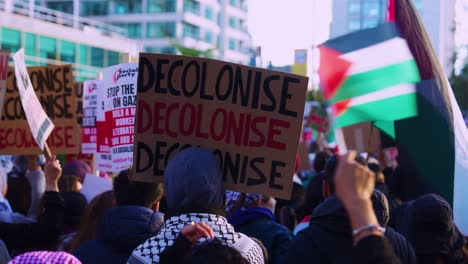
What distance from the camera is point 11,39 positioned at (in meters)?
33.4

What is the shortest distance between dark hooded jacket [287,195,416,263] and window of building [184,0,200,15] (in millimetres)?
81617

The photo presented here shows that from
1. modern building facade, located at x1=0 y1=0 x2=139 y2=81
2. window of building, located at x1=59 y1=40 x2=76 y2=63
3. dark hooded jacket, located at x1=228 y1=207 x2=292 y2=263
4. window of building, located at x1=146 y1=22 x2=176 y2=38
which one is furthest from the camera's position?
window of building, located at x1=146 y1=22 x2=176 y2=38

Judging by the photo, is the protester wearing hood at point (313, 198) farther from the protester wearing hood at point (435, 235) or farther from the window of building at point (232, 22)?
the window of building at point (232, 22)

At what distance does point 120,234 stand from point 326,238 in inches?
45.0

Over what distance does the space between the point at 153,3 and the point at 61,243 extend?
79359mm

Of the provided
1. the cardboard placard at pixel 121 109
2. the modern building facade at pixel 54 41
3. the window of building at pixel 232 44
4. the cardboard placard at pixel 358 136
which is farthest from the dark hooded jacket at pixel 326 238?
the window of building at pixel 232 44

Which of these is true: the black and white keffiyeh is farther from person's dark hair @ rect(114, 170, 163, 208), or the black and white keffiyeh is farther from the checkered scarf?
person's dark hair @ rect(114, 170, 163, 208)

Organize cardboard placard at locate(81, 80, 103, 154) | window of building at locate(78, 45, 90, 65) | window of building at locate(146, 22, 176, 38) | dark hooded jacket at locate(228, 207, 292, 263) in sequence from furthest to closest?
window of building at locate(146, 22, 176, 38), window of building at locate(78, 45, 90, 65), cardboard placard at locate(81, 80, 103, 154), dark hooded jacket at locate(228, 207, 292, 263)

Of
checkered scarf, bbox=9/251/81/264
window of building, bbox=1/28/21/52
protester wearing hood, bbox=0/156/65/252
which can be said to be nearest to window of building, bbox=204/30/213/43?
window of building, bbox=1/28/21/52

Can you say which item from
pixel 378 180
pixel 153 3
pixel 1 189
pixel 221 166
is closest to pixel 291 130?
pixel 221 166

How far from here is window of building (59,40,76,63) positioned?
3709cm

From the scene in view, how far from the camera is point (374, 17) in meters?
123

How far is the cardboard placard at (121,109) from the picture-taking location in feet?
19.3

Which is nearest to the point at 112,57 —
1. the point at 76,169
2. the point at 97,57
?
the point at 97,57
